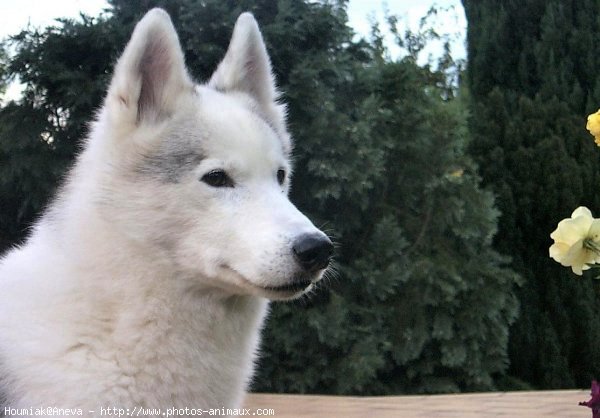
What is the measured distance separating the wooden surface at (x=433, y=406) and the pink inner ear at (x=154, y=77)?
1.24 m

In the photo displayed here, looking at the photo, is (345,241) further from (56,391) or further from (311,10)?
(56,391)

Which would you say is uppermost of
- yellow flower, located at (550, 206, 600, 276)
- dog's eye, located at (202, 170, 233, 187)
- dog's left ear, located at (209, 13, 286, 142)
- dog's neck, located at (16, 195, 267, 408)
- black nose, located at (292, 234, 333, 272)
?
dog's left ear, located at (209, 13, 286, 142)

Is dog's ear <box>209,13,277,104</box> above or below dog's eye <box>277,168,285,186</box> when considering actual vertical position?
above

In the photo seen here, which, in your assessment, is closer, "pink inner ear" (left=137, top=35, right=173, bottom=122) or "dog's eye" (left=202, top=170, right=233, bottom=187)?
"dog's eye" (left=202, top=170, right=233, bottom=187)

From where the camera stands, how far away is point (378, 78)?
407cm

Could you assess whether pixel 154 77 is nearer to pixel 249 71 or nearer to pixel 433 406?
pixel 249 71

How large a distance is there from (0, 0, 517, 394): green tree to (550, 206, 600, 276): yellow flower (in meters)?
1.95

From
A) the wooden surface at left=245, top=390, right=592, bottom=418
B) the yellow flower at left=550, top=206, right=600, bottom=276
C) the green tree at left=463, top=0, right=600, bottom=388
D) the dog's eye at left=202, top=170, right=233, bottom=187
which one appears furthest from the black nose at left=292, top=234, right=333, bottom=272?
the green tree at left=463, top=0, right=600, bottom=388

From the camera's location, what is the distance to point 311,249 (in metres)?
1.76

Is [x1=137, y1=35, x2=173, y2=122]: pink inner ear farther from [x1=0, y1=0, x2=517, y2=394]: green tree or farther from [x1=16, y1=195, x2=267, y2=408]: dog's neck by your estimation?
[x1=0, y1=0, x2=517, y2=394]: green tree

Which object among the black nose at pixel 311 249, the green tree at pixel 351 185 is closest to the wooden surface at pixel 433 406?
the green tree at pixel 351 185

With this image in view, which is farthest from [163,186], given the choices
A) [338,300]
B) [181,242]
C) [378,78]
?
[378,78]

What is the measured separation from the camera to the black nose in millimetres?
1760

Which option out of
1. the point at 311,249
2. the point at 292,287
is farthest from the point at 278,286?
the point at 311,249
